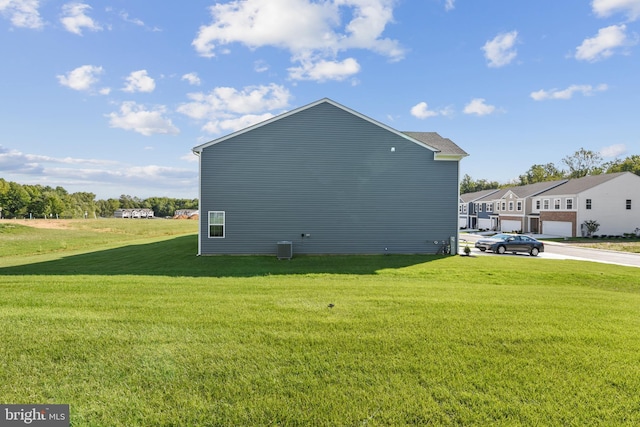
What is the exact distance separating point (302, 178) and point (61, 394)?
14.7 meters

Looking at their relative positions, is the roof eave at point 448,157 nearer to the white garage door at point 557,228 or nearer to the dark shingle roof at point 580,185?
the dark shingle roof at point 580,185

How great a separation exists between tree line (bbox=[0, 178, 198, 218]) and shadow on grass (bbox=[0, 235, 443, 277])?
104891 millimetres

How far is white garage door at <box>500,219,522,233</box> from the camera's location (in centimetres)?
4713

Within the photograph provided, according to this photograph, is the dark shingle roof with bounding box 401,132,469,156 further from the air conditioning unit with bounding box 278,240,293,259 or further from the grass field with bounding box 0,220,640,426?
the grass field with bounding box 0,220,640,426

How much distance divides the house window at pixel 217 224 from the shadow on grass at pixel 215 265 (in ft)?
4.37

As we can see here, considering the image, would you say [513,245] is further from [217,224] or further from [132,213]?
[132,213]

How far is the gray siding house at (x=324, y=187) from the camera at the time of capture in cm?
1734

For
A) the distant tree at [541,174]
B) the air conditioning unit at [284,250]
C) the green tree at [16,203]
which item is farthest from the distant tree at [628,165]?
the green tree at [16,203]

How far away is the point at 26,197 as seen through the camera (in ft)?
327

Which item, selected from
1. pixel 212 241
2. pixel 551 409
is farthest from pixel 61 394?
pixel 212 241

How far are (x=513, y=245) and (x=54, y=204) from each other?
4611 inches

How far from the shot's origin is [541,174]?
7800 cm

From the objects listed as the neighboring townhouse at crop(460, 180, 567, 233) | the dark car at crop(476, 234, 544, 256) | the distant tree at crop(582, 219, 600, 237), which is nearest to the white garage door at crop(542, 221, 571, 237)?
the distant tree at crop(582, 219, 600, 237)

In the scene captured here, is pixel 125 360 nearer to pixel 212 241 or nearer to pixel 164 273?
pixel 164 273
